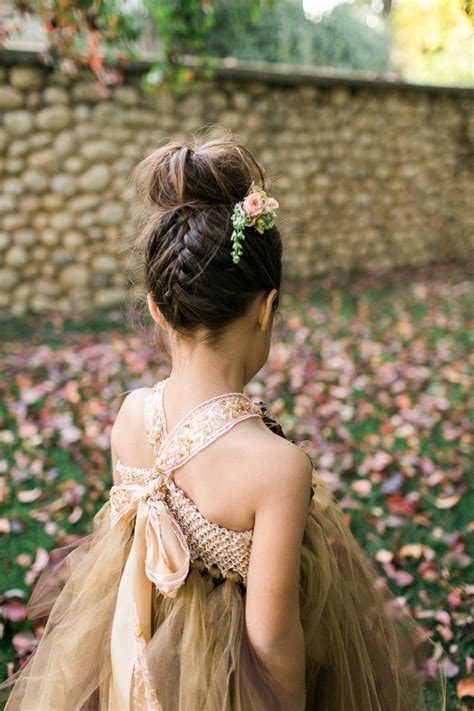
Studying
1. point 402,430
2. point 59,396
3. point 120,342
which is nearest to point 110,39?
point 120,342

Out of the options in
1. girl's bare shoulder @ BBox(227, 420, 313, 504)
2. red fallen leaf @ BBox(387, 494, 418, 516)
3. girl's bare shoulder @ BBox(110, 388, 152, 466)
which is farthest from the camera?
red fallen leaf @ BBox(387, 494, 418, 516)

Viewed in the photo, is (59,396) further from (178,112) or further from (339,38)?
(339,38)

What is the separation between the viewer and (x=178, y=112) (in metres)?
5.04

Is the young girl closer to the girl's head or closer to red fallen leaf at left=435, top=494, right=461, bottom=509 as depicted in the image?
the girl's head

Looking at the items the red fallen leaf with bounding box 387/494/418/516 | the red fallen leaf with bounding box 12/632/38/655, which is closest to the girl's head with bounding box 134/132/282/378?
the red fallen leaf with bounding box 12/632/38/655

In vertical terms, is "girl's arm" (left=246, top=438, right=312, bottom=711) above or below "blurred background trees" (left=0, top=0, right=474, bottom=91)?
below

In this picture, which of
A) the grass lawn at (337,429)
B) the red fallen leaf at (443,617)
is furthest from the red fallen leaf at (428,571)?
the red fallen leaf at (443,617)

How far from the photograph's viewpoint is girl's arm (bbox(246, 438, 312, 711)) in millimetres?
1031

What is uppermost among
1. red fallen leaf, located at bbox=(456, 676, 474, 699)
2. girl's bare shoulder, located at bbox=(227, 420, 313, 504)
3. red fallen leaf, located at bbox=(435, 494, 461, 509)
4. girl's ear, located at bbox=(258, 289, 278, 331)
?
girl's ear, located at bbox=(258, 289, 278, 331)

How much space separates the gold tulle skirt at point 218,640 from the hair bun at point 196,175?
0.71 m

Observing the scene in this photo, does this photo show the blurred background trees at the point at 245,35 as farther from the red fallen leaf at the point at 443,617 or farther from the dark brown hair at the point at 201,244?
the red fallen leaf at the point at 443,617

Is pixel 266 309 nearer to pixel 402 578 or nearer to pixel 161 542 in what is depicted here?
pixel 161 542

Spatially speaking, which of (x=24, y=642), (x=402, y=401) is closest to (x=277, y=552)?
(x=24, y=642)

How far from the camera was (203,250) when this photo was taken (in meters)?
1.07
